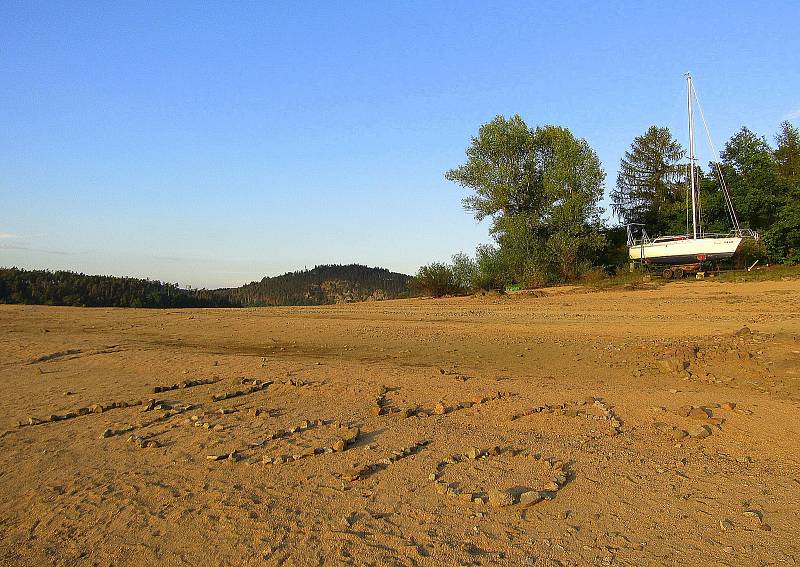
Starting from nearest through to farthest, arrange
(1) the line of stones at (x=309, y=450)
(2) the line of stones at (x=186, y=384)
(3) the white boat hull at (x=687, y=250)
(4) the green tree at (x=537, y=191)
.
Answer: (1) the line of stones at (x=309, y=450), (2) the line of stones at (x=186, y=384), (3) the white boat hull at (x=687, y=250), (4) the green tree at (x=537, y=191)

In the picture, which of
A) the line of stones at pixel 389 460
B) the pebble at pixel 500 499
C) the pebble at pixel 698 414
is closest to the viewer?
the pebble at pixel 500 499

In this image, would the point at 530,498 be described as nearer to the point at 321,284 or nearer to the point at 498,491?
the point at 498,491

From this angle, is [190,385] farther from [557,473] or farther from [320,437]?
[557,473]

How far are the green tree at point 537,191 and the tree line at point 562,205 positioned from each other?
0.05m

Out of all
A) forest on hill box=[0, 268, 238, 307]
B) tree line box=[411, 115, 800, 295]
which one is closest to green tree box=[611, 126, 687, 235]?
tree line box=[411, 115, 800, 295]

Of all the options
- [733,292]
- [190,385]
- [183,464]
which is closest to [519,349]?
[190,385]

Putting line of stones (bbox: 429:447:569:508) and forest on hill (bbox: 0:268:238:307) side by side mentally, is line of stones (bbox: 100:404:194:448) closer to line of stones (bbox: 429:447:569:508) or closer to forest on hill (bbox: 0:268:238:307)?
line of stones (bbox: 429:447:569:508)

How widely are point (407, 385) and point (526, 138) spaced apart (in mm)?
27208

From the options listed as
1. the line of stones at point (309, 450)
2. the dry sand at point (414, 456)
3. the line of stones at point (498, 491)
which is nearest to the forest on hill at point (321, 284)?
the dry sand at point (414, 456)

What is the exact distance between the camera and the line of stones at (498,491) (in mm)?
3662

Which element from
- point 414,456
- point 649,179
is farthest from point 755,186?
point 414,456

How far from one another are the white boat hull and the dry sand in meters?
15.8

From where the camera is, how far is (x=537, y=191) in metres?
31.4

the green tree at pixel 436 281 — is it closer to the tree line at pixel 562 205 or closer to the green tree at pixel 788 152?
the tree line at pixel 562 205
